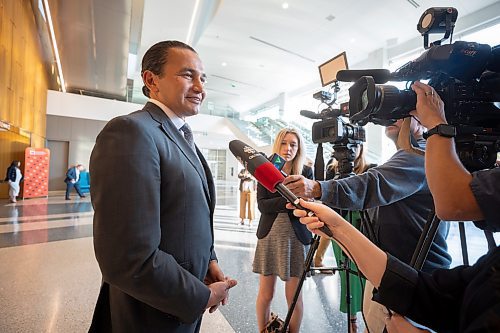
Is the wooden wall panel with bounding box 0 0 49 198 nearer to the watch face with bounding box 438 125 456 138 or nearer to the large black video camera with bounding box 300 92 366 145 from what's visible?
the large black video camera with bounding box 300 92 366 145

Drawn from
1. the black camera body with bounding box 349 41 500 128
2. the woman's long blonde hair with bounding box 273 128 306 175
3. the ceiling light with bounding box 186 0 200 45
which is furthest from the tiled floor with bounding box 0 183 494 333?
the ceiling light with bounding box 186 0 200 45

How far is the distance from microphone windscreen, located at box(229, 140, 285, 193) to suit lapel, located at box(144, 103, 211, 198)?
143 mm

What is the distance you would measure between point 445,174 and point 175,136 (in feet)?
2.46

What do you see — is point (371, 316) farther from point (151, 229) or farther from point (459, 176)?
point (151, 229)

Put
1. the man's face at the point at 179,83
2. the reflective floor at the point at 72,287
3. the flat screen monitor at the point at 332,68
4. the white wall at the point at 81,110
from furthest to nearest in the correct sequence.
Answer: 1. the white wall at the point at 81,110
2. the reflective floor at the point at 72,287
3. the flat screen monitor at the point at 332,68
4. the man's face at the point at 179,83

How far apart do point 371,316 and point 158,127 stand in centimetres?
105

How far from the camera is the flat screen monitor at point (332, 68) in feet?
5.66

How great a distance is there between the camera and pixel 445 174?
666 mm

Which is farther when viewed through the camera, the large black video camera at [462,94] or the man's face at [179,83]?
the man's face at [179,83]

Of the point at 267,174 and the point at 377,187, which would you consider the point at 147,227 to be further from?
the point at 377,187

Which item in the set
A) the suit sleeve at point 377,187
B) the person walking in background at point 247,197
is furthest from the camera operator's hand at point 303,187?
the person walking in background at point 247,197

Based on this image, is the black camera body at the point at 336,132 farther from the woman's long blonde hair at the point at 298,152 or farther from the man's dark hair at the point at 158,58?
the man's dark hair at the point at 158,58

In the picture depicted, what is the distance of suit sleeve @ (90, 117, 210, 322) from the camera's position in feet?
2.31

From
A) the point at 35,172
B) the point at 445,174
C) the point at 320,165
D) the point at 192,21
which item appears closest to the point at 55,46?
the point at 35,172
